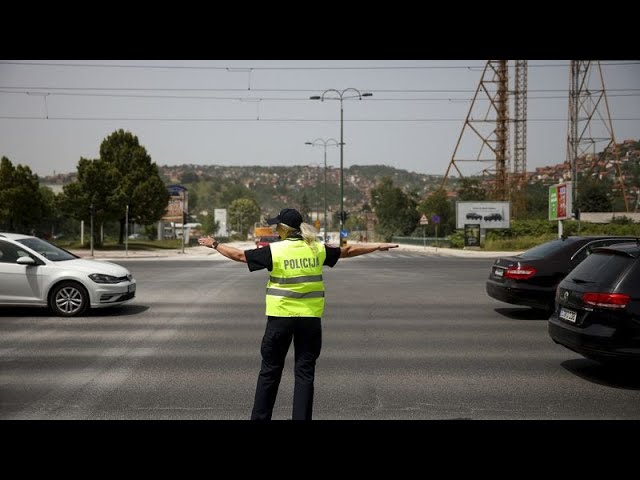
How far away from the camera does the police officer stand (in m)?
4.54

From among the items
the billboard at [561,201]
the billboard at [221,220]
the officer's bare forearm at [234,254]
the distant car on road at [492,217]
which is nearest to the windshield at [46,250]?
the officer's bare forearm at [234,254]

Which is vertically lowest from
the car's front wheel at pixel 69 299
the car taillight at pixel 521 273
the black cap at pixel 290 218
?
the car's front wheel at pixel 69 299

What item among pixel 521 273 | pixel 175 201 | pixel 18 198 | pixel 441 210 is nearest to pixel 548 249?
pixel 521 273

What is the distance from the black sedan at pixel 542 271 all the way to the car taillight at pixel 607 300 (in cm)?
429

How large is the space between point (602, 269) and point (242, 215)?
139 meters

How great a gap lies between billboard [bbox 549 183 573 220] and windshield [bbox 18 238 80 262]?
29460 mm

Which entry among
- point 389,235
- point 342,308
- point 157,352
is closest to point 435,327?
point 342,308

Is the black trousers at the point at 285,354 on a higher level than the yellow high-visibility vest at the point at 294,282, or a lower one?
lower

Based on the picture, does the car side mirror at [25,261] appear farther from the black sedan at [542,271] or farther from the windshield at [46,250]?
the black sedan at [542,271]

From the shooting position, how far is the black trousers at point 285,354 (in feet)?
14.8

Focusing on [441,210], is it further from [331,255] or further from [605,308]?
[331,255]
